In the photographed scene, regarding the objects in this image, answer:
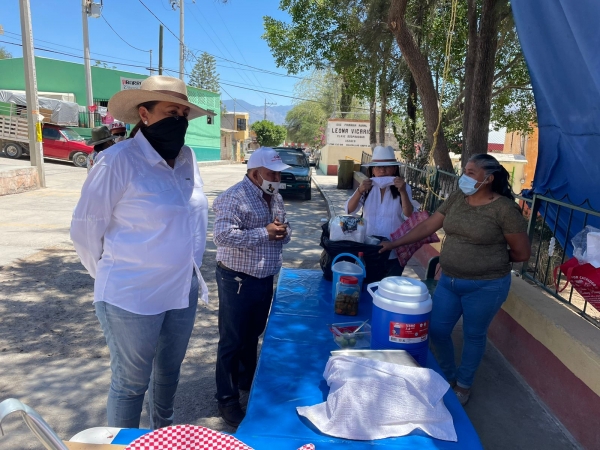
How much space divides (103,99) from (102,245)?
31573 mm

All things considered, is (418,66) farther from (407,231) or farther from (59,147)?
(59,147)

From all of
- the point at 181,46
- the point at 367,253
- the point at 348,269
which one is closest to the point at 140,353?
the point at 348,269

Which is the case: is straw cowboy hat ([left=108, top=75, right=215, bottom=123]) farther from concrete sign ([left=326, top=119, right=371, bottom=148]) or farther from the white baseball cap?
concrete sign ([left=326, top=119, right=371, bottom=148])

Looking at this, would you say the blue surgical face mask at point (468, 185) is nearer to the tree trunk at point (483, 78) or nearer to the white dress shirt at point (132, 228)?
the white dress shirt at point (132, 228)

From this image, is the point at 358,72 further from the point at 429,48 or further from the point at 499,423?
the point at 499,423

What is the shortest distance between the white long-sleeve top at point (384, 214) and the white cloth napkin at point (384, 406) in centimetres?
224

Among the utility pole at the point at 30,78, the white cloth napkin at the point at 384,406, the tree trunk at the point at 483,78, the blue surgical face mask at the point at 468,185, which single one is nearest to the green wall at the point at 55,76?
the utility pole at the point at 30,78

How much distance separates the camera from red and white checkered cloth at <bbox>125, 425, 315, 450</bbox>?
1.40 meters

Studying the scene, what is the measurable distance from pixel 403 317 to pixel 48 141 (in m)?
22.1

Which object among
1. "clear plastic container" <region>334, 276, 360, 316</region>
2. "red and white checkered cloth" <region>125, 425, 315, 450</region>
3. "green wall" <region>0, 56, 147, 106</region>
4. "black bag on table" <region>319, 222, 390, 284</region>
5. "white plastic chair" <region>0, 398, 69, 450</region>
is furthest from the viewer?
"green wall" <region>0, 56, 147, 106</region>

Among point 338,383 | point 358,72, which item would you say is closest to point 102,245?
point 338,383

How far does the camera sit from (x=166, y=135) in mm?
2162

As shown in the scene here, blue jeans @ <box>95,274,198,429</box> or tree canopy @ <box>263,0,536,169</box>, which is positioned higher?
tree canopy @ <box>263,0,536,169</box>

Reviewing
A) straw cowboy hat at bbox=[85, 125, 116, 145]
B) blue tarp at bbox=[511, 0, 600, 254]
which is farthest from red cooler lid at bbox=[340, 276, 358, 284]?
straw cowboy hat at bbox=[85, 125, 116, 145]
